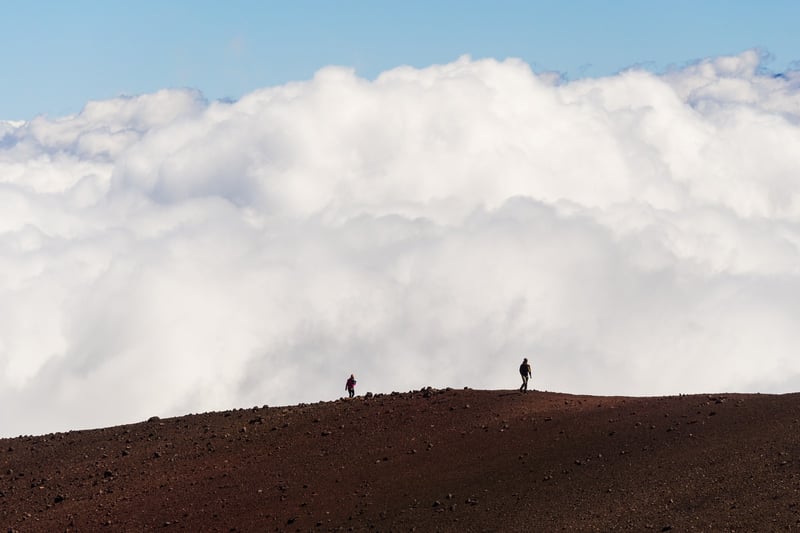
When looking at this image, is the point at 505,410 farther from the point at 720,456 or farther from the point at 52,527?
the point at 52,527

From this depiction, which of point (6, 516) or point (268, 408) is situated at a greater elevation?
point (268, 408)

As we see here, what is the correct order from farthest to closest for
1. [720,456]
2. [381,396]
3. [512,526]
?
[381,396]
[720,456]
[512,526]

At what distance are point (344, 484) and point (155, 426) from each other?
13.8 meters

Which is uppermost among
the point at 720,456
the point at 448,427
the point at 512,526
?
the point at 448,427

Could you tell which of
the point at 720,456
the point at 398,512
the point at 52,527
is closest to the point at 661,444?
the point at 720,456

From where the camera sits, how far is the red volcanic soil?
36125mm

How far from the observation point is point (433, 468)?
42.2 metres

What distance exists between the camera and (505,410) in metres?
47.1

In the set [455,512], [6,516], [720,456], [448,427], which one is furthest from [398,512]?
[6,516]

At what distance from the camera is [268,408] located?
2046 inches

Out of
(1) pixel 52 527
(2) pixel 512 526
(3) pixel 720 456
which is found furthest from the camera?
(1) pixel 52 527

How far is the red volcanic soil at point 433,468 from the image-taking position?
36.1m

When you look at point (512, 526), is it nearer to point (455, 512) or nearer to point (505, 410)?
point (455, 512)

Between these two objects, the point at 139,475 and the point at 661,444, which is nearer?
the point at 661,444
